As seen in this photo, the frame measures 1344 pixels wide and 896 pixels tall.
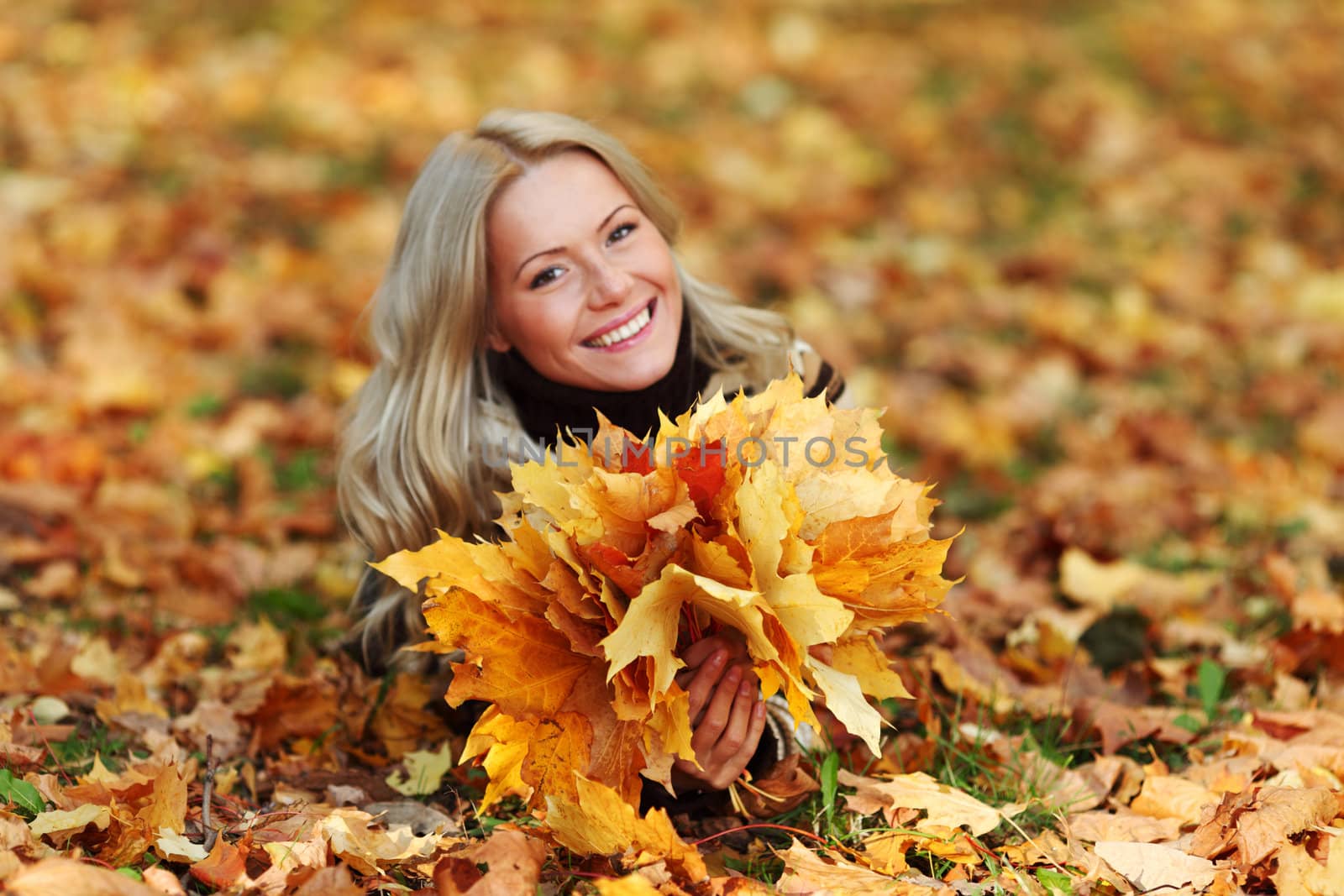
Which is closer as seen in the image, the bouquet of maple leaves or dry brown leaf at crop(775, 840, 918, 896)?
the bouquet of maple leaves

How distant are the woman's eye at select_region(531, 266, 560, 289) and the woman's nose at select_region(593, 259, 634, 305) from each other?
0.29 feet

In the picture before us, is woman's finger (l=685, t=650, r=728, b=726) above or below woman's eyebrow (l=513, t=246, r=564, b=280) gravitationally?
below

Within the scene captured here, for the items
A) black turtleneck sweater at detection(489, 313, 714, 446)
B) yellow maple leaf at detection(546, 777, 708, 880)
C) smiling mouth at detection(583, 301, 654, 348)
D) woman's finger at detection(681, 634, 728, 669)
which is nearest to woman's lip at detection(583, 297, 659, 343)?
smiling mouth at detection(583, 301, 654, 348)

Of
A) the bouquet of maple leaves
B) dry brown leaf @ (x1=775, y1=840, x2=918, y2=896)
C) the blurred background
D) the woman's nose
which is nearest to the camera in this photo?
the bouquet of maple leaves

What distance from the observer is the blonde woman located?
7.80 feet

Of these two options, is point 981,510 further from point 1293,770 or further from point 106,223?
point 106,223

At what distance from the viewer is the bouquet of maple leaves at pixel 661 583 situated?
1.66 m

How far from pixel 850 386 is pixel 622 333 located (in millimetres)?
1683

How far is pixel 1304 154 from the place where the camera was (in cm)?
567

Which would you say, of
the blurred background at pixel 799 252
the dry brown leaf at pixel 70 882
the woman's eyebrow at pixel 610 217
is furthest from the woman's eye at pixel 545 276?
the dry brown leaf at pixel 70 882

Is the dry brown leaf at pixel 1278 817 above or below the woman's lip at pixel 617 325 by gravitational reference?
below

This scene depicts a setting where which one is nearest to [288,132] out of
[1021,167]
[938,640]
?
[1021,167]

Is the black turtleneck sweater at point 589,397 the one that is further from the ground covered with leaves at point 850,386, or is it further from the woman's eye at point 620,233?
the ground covered with leaves at point 850,386

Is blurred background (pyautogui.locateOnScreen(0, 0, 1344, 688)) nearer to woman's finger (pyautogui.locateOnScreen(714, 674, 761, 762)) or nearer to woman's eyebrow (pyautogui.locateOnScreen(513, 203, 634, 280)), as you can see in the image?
woman's eyebrow (pyautogui.locateOnScreen(513, 203, 634, 280))
